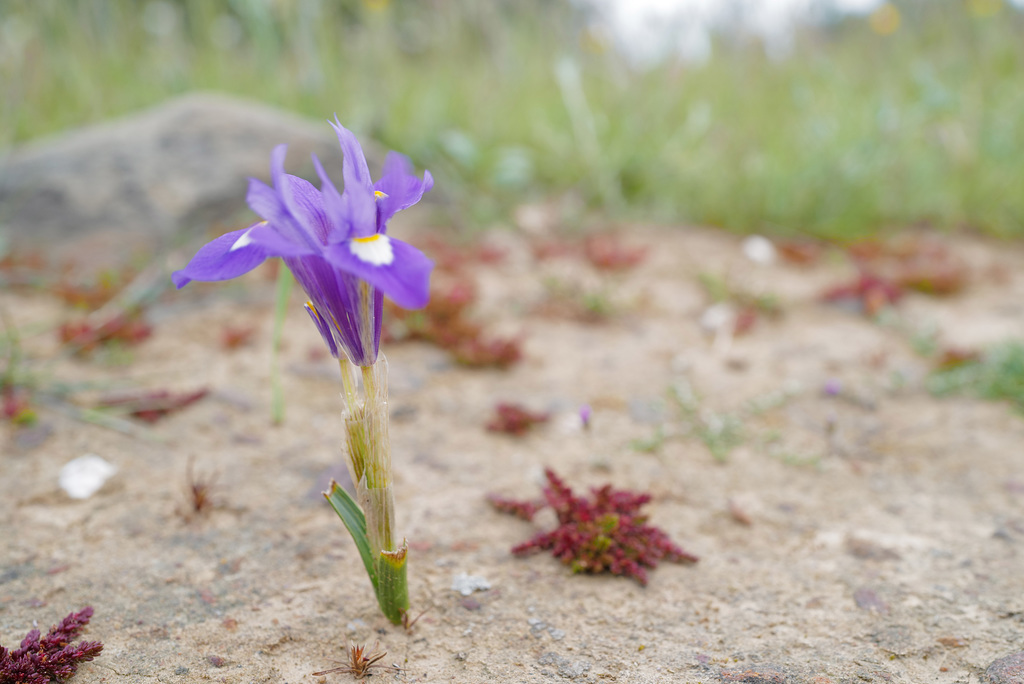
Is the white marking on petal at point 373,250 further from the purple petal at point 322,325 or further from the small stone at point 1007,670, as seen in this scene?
the small stone at point 1007,670

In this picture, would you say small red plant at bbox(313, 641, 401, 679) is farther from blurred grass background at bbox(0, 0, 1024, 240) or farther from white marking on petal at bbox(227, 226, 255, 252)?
blurred grass background at bbox(0, 0, 1024, 240)

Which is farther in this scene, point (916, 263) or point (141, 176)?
point (916, 263)

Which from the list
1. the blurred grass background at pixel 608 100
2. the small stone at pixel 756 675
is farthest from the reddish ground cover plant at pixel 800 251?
the small stone at pixel 756 675

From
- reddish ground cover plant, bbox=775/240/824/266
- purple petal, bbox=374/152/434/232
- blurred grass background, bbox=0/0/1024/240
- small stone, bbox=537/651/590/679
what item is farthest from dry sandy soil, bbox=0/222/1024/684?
blurred grass background, bbox=0/0/1024/240

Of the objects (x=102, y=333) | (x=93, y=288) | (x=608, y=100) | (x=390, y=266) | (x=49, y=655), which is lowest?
(x=49, y=655)

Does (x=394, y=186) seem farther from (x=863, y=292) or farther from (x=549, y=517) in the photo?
(x=863, y=292)

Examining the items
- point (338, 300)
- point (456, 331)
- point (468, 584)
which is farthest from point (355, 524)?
point (456, 331)

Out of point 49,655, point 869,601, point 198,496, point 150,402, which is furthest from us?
point 150,402
